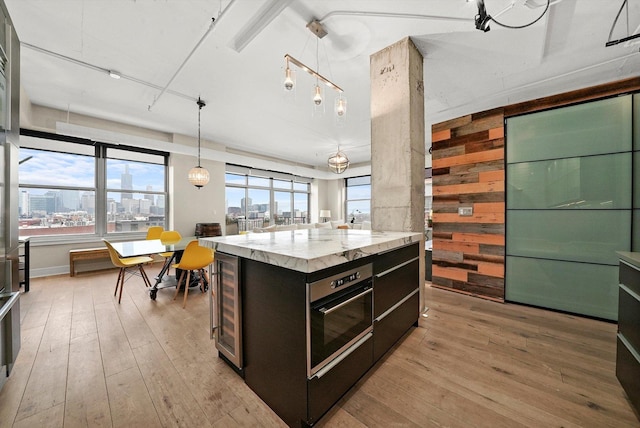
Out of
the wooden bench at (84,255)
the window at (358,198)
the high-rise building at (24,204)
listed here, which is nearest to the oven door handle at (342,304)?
the wooden bench at (84,255)

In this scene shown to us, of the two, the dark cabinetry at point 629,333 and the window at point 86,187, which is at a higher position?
the window at point 86,187

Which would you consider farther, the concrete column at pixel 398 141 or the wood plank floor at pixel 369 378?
the concrete column at pixel 398 141

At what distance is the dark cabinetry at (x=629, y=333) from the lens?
1.28 metres

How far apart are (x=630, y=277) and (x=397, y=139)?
1873 millimetres

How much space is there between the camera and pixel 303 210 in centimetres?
995

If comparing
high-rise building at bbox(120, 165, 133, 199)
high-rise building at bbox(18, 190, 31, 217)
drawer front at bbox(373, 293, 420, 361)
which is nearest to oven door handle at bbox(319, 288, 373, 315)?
drawer front at bbox(373, 293, 420, 361)

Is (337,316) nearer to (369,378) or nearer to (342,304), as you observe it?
(342,304)

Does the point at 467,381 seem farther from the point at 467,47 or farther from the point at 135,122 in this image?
the point at 135,122

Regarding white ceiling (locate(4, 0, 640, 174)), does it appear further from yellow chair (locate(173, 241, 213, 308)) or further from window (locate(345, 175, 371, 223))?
window (locate(345, 175, 371, 223))

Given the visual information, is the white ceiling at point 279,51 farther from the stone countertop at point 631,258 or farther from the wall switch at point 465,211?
the wall switch at point 465,211

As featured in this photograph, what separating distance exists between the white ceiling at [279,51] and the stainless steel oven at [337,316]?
2.23 metres

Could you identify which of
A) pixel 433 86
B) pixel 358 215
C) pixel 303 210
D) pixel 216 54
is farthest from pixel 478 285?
pixel 303 210

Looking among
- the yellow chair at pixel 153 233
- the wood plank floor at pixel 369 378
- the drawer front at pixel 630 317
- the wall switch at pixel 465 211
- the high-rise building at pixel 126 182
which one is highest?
the high-rise building at pixel 126 182

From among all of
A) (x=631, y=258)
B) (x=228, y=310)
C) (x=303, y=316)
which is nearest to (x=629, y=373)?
(x=631, y=258)
